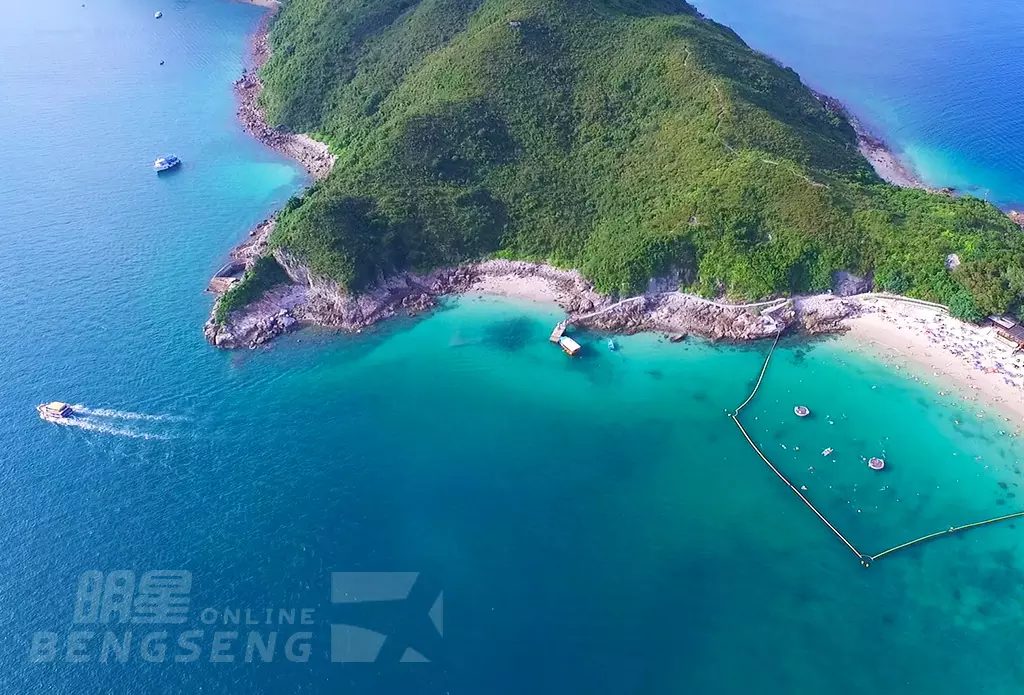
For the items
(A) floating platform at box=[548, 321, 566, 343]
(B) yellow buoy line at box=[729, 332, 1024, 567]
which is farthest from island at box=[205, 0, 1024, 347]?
(B) yellow buoy line at box=[729, 332, 1024, 567]

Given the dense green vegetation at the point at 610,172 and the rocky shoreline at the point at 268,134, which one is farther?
the rocky shoreline at the point at 268,134

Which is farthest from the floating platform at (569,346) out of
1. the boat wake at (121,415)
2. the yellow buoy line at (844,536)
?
the boat wake at (121,415)

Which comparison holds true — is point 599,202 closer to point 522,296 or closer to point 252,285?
point 522,296

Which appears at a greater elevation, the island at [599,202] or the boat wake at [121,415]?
the island at [599,202]

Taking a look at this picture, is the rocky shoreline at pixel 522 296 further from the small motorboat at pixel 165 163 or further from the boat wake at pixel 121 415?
the small motorboat at pixel 165 163

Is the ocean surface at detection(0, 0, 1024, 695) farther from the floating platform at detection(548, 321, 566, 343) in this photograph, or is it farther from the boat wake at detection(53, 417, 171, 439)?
the floating platform at detection(548, 321, 566, 343)

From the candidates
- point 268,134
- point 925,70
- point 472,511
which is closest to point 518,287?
point 472,511

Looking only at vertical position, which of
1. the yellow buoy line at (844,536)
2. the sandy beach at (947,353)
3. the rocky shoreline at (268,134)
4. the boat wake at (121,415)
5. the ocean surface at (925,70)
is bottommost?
the boat wake at (121,415)
